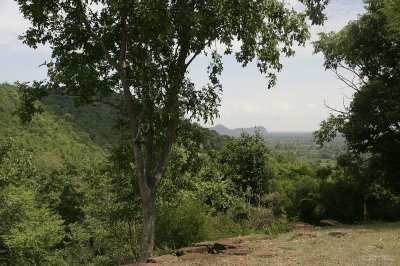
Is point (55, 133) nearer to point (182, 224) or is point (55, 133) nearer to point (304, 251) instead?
point (182, 224)

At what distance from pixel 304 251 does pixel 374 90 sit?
34.4 ft

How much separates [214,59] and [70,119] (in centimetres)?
7619

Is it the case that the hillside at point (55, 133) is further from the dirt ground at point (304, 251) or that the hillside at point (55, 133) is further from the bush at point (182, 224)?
the dirt ground at point (304, 251)

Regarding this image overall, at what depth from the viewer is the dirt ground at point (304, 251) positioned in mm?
8058

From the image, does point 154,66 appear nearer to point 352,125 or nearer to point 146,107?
point 146,107

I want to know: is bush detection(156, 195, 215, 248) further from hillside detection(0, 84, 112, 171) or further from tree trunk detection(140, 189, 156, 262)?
hillside detection(0, 84, 112, 171)

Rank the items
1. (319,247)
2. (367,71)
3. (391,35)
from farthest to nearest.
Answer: (367,71) < (391,35) < (319,247)

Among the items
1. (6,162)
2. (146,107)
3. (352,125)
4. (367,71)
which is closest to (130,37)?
(146,107)

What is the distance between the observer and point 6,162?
30.1 m

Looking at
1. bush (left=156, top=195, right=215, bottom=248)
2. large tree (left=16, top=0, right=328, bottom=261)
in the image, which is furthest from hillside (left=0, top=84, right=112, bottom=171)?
large tree (left=16, top=0, right=328, bottom=261)

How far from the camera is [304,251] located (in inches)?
362

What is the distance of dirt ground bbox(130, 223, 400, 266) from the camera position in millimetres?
8058

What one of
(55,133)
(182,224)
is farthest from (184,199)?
(55,133)

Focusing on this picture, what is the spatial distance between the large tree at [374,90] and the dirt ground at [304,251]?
595 centimetres
